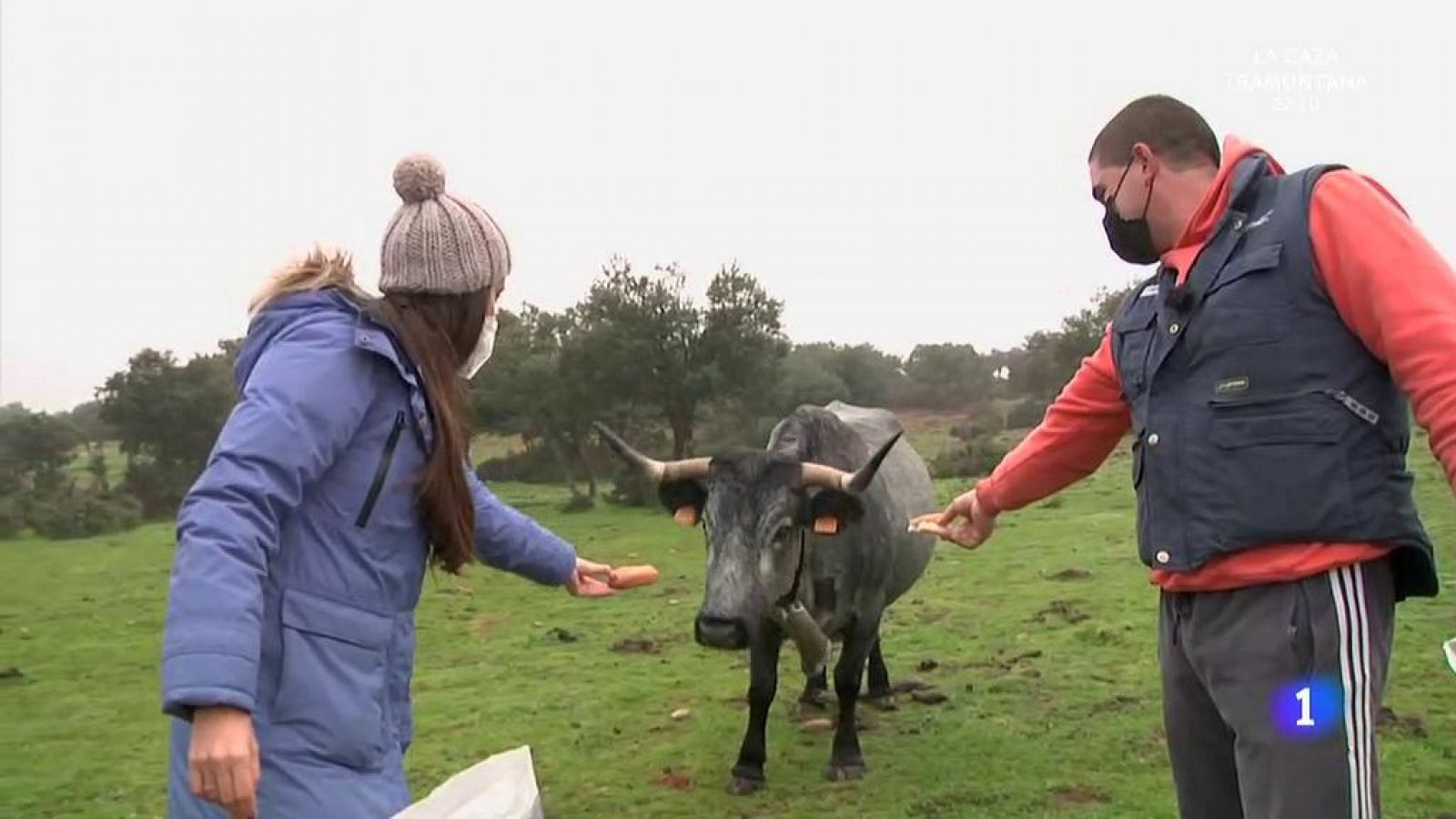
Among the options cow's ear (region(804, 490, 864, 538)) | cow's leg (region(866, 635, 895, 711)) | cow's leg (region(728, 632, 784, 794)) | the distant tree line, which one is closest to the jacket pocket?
cow's ear (region(804, 490, 864, 538))

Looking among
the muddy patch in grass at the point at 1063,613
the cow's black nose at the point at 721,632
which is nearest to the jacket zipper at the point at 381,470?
the cow's black nose at the point at 721,632

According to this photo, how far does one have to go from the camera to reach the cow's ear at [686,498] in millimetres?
6715

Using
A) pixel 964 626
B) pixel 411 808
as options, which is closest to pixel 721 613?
pixel 411 808

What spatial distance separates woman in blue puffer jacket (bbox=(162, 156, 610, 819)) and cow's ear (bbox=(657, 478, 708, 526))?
3.89 m

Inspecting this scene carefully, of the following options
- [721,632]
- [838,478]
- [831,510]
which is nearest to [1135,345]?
[721,632]

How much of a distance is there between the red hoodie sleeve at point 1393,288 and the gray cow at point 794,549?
366 cm

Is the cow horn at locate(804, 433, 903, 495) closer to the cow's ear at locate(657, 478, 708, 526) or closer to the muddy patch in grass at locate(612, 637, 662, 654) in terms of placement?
the cow's ear at locate(657, 478, 708, 526)

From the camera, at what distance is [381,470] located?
2.53 m

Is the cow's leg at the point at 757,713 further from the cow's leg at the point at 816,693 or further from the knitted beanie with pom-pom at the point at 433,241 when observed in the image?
the knitted beanie with pom-pom at the point at 433,241

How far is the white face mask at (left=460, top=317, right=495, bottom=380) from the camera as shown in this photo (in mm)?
2850

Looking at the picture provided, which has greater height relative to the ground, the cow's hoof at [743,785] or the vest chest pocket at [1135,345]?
the vest chest pocket at [1135,345]

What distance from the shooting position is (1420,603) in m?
10.1

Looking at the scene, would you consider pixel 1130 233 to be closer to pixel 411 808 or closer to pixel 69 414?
pixel 411 808

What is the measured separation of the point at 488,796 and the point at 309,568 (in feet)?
1.78
